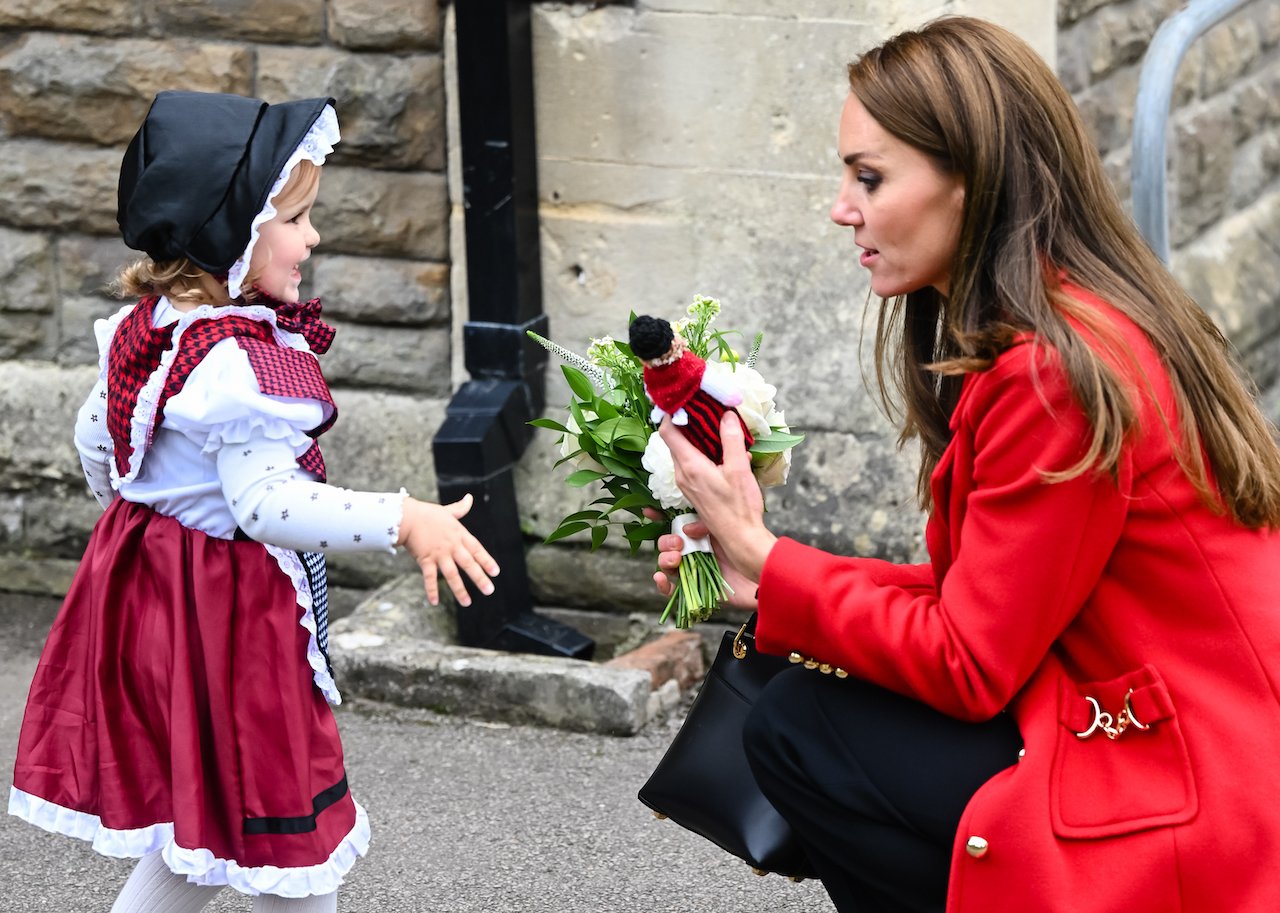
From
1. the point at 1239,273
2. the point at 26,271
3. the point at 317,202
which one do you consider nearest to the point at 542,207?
the point at 317,202

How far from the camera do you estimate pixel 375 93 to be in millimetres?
4172

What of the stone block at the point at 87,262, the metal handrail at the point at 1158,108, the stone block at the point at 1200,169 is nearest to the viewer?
the metal handrail at the point at 1158,108

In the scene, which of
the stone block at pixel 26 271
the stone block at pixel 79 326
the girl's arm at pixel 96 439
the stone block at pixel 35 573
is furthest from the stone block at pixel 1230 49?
the girl's arm at pixel 96 439

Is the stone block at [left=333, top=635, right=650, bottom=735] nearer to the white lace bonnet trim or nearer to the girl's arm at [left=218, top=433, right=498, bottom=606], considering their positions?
the girl's arm at [left=218, top=433, right=498, bottom=606]

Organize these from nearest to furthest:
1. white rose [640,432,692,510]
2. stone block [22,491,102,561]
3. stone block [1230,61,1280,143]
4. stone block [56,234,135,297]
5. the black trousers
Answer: the black trousers → white rose [640,432,692,510] → stone block [56,234,135,297] → stone block [22,491,102,561] → stone block [1230,61,1280,143]

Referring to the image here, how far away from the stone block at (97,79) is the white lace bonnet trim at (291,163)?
1.87 meters

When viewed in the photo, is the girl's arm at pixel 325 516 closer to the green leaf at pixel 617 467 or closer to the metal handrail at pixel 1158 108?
the green leaf at pixel 617 467

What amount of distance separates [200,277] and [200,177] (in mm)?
150

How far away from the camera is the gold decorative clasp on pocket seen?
2.19 m

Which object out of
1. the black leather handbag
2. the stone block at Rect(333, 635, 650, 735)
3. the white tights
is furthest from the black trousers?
the stone block at Rect(333, 635, 650, 735)

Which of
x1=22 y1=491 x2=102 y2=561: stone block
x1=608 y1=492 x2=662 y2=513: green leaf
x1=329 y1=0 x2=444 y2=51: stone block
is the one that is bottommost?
x1=22 y1=491 x2=102 y2=561: stone block

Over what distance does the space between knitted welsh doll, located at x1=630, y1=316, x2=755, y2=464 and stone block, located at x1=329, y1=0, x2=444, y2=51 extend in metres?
1.90

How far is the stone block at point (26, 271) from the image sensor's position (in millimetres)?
4520

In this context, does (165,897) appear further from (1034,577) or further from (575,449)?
(1034,577)
